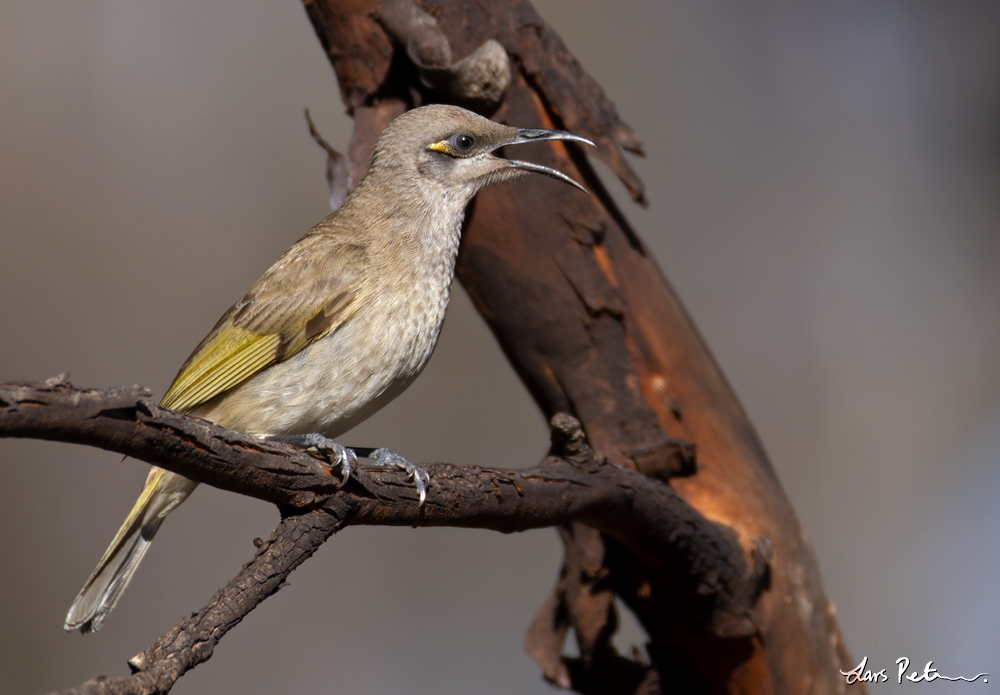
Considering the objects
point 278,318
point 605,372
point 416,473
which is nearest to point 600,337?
point 605,372

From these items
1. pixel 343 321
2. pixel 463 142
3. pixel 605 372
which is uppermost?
pixel 463 142

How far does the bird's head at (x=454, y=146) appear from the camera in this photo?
8.96 feet

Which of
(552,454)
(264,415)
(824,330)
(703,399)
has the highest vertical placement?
(264,415)

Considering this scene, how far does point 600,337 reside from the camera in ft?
10.0

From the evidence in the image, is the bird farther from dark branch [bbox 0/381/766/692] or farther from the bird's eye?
dark branch [bbox 0/381/766/692]

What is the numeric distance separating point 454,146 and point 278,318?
79 centimetres

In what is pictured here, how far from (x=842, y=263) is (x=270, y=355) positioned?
4489 millimetres

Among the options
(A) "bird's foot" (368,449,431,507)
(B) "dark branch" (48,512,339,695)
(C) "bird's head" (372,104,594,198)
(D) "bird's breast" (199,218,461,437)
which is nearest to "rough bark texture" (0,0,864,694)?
(C) "bird's head" (372,104,594,198)

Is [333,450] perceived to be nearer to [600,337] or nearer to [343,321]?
[343,321]

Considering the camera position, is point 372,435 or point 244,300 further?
point 372,435

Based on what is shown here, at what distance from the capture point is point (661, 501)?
2471 mm

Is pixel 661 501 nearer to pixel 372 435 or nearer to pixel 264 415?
pixel 264 415

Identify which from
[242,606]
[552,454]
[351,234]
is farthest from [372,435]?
[242,606]

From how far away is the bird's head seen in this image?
2732 millimetres
